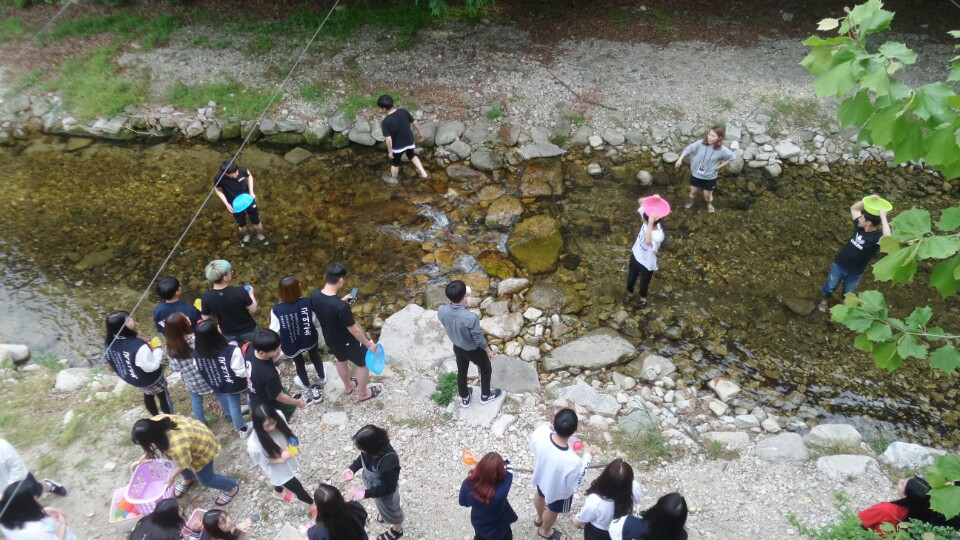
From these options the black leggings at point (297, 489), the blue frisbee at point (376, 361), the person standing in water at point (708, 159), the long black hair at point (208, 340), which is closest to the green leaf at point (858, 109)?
the blue frisbee at point (376, 361)

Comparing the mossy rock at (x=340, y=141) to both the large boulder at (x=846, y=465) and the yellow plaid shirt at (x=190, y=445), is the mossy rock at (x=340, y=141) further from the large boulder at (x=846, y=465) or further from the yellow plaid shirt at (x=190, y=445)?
the large boulder at (x=846, y=465)

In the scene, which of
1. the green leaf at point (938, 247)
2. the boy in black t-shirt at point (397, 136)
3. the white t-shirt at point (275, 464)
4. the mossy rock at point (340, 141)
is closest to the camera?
the green leaf at point (938, 247)

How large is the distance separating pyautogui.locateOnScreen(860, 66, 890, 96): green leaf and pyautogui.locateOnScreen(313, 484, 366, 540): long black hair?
11.9 ft

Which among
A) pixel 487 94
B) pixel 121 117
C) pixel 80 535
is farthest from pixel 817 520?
pixel 121 117

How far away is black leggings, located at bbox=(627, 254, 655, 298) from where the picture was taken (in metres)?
7.15

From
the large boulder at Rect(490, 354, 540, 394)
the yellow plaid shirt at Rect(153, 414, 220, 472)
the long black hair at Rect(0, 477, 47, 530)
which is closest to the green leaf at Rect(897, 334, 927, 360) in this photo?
the large boulder at Rect(490, 354, 540, 394)

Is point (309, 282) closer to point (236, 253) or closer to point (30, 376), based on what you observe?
point (236, 253)

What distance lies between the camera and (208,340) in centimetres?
495

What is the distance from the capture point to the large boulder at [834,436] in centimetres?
565

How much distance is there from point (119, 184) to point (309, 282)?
4454 millimetres

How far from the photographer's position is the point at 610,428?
583 cm

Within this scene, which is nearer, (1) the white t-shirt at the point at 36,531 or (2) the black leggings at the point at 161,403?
(1) the white t-shirt at the point at 36,531

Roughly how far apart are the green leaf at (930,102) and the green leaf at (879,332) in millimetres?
1147

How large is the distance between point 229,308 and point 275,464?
1.86 m
